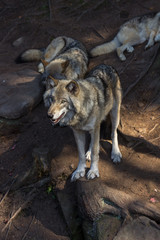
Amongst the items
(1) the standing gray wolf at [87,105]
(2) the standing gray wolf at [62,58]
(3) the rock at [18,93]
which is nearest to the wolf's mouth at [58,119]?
(1) the standing gray wolf at [87,105]

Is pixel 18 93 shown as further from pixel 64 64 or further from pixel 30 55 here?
pixel 30 55

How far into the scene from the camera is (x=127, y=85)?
6348mm

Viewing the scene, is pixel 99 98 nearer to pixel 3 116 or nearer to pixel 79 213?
pixel 79 213

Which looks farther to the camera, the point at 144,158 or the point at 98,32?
the point at 98,32

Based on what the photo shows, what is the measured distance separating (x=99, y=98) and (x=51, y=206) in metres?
2.34

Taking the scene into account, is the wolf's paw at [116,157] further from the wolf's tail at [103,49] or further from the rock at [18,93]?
the wolf's tail at [103,49]

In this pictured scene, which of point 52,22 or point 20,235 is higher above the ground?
point 52,22

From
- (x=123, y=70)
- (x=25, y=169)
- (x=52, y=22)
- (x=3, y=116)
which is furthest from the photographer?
(x=52, y=22)

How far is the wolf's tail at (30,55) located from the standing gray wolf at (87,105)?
5006mm

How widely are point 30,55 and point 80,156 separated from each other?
5.87 metres

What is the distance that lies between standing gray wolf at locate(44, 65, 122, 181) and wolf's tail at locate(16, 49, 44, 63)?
501 centimetres

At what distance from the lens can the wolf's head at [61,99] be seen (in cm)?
351

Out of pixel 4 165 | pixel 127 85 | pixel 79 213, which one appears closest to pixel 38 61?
pixel 127 85

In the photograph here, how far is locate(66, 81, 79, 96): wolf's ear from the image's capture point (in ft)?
11.7
